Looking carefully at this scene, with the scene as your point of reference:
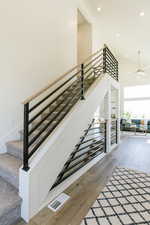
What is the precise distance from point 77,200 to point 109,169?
132 cm

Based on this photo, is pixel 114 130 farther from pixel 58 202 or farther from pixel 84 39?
pixel 84 39

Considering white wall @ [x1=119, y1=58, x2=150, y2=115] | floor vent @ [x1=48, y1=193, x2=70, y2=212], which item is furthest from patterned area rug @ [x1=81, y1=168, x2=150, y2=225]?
white wall @ [x1=119, y1=58, x2=150, y2=115]

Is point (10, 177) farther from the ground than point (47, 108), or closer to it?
closer to it

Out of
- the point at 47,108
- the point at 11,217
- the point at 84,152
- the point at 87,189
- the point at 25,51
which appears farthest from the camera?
the point at 84,152

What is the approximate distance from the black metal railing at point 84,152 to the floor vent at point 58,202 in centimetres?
19

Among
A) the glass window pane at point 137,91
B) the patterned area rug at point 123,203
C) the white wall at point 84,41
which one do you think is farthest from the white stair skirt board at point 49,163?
the glass window pane at point 137,91

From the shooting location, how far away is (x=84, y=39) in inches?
230

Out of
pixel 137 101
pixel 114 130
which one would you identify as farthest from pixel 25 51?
pixel 137 101

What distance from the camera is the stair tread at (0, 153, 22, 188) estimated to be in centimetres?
173

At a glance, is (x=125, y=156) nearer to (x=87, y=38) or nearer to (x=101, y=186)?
(x=101, y=186)

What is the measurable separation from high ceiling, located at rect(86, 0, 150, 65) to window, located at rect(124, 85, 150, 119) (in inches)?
88.5

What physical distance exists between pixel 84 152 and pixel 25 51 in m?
2.62

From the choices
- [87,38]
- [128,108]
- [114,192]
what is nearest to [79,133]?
[114,192]

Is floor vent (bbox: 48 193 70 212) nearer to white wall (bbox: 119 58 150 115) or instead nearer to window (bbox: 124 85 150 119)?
window (bbox: 124 85 150 119)
